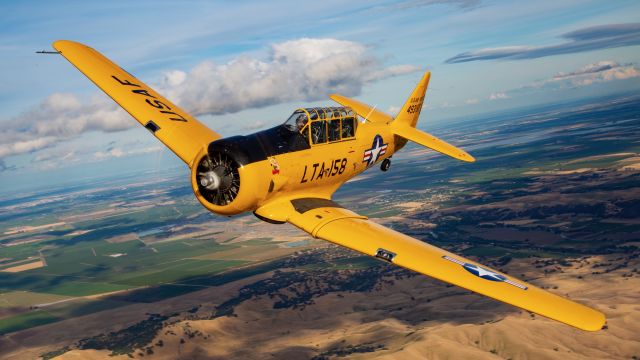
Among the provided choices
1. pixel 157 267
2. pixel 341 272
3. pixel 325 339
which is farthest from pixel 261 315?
pixel 157 267

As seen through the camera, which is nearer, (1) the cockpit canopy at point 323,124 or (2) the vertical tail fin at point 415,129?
(1) the cockpit canopy at point 323,124

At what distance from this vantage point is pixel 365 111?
27438 mm

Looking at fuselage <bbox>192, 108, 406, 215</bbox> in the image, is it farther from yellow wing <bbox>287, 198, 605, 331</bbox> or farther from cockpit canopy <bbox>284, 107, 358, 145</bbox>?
yellow wing <bbox>287, 198, 605, 331</bbox>

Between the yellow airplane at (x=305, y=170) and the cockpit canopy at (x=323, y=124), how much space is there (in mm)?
45

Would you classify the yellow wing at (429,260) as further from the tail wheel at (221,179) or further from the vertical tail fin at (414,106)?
the vertical tail fin at (414,106)

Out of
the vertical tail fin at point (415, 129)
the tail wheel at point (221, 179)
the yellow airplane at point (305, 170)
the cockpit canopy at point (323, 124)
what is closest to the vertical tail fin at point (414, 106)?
the vertical tail fin at point (415, 129)

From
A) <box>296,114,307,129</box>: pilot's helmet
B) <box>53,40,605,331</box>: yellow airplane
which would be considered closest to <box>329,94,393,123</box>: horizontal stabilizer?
<box>53,40,605,331</box>: yellow airplane

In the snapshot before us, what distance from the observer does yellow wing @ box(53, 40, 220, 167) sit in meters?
21.0

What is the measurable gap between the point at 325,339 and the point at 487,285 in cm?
7981

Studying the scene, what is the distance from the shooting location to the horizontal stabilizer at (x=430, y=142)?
23.1 metres

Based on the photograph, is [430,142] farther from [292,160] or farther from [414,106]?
[292,160]

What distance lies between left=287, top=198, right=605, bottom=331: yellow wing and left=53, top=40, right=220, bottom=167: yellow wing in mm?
6302

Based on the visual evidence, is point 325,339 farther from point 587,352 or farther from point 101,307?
point 101,307

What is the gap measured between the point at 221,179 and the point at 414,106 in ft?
54.9
